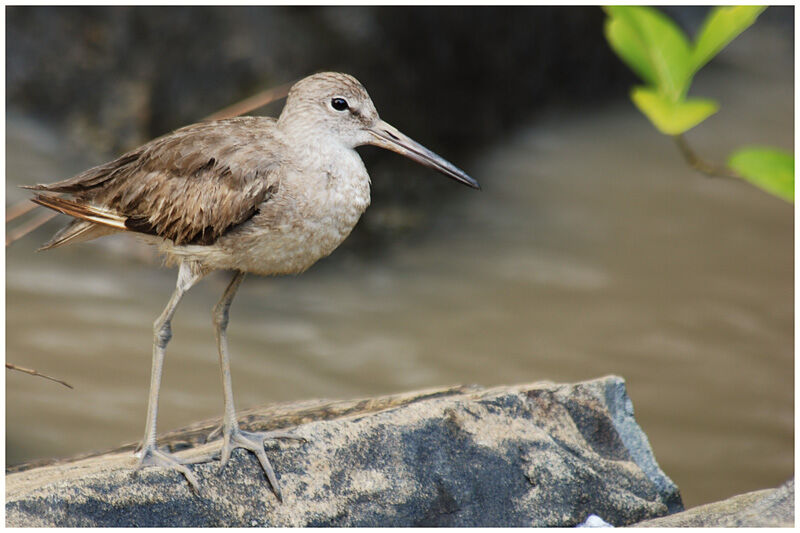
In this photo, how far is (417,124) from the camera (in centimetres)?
986

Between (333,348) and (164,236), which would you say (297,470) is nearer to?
(164,236)

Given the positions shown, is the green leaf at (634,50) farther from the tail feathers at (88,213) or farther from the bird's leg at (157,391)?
the tail feathers at (88,213)

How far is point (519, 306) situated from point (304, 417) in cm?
496

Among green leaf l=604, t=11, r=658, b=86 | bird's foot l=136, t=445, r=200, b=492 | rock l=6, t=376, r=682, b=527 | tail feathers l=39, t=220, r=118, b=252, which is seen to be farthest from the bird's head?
green leaf l=604, t=11, r=658, b=86

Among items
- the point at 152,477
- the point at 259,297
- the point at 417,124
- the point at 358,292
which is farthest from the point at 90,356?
the point at 152,477

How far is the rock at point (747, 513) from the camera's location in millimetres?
3457

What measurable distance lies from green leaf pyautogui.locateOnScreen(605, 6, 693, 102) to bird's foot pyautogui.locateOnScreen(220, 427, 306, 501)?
2648 millimetres

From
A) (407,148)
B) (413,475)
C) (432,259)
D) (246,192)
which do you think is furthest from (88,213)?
(432,259)

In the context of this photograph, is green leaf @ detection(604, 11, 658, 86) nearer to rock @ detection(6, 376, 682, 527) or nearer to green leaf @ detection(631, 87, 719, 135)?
green leaf @ detection(631, 87, 719, 135)

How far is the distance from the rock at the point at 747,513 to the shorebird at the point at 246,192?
1.68 metres

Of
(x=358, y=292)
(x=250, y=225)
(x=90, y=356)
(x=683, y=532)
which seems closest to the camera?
(x=683, y=532)

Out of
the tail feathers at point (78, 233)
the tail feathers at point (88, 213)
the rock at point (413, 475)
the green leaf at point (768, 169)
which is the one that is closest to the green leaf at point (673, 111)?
the green leaf at point (768, 169)

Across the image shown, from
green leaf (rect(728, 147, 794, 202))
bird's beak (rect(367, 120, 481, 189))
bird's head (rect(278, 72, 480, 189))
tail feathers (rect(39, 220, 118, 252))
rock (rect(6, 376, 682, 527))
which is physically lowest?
rock (rect(6, 376, 682, 527))

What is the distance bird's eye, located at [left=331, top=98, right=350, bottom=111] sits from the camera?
3.91 m
